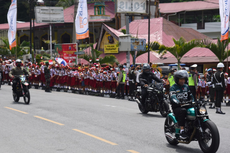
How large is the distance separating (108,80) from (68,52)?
1040cm

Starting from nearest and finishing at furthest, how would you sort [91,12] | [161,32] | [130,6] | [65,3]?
[130,6] < [161,32] < [91,12] < [65,3]

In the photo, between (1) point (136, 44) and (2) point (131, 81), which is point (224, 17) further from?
(1) point (136, 44)

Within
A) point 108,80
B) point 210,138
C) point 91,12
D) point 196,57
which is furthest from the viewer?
point 91,12

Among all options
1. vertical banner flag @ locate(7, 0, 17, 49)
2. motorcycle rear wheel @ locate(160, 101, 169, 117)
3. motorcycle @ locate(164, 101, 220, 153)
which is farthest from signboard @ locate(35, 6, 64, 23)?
motorcycle @ locate(164, 101, 220, 153)

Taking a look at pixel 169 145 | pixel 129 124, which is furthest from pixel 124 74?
pixel 169 145

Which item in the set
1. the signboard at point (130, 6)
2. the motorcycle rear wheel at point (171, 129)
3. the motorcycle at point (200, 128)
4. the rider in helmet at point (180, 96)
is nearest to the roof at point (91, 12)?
the signboard at point (130, 6)

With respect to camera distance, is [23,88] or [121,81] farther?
[121,81]

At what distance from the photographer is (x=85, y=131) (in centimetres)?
963

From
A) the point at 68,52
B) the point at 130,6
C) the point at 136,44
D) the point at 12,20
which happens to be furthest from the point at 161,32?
the point at 12,20

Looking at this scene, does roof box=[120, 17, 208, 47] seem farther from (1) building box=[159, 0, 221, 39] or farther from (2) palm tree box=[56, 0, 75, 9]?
(2) palm tree box=[56, 0, 75, 9]

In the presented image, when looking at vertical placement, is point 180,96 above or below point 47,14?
below

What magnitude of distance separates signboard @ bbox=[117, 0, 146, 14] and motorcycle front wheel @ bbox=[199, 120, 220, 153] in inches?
887

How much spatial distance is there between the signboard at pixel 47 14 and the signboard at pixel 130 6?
24.2 meters

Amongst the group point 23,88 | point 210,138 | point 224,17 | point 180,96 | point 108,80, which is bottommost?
point 210,138
